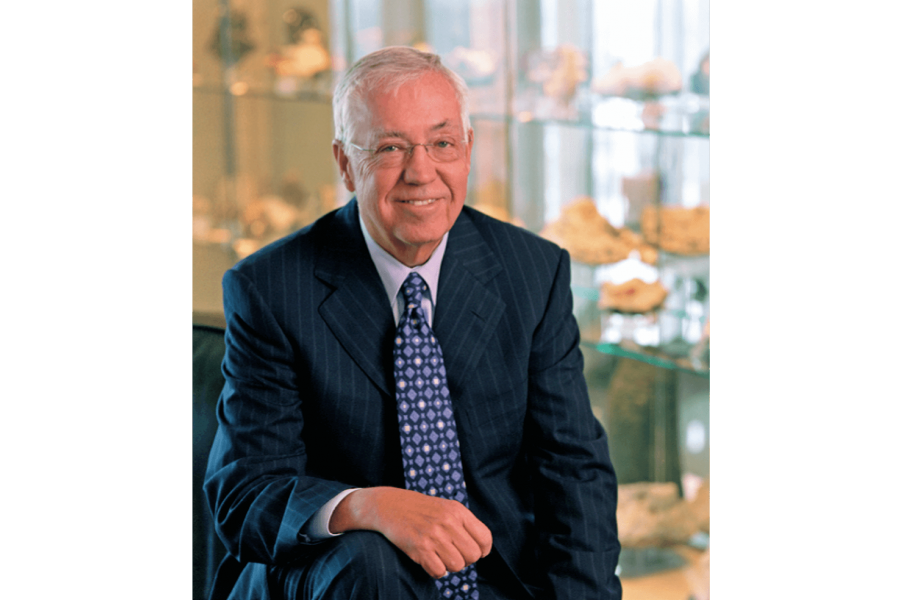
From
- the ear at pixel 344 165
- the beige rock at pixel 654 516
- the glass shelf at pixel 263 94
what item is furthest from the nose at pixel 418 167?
the glass shelf at pixel 263 94

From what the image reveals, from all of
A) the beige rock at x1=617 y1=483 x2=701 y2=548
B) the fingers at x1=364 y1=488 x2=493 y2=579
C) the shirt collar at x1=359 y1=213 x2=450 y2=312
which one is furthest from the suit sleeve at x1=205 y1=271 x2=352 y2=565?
the beige rock at x1=617 y1=483 x2=701 y2=548

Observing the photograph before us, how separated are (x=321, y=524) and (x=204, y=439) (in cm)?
46

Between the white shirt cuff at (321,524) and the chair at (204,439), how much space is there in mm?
413

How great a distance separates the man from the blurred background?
1.36 feet

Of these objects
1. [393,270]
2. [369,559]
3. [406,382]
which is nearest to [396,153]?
[393,270]

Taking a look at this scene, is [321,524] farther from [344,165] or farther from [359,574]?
[344,165]

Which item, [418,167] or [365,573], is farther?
[418,167]

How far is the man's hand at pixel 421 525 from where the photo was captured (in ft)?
3.85

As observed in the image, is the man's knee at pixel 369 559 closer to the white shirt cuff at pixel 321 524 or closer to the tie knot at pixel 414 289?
the white shirt cuff at pixel 321 524

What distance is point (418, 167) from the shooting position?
4.38 feet

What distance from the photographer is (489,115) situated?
2.67 m

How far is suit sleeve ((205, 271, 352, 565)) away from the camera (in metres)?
1.26

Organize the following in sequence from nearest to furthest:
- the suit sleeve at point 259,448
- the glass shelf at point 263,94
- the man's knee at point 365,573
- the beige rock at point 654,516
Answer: the man's knee at point 365,573, the suit sleeve at point 259,448, the beige rock at point 654,516, the glass shelf at point 263,94

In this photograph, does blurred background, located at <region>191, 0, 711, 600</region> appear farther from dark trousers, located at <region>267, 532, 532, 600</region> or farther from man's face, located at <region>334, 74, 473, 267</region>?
dark trousers, located at <region>267, 532, 532, 600</region>
